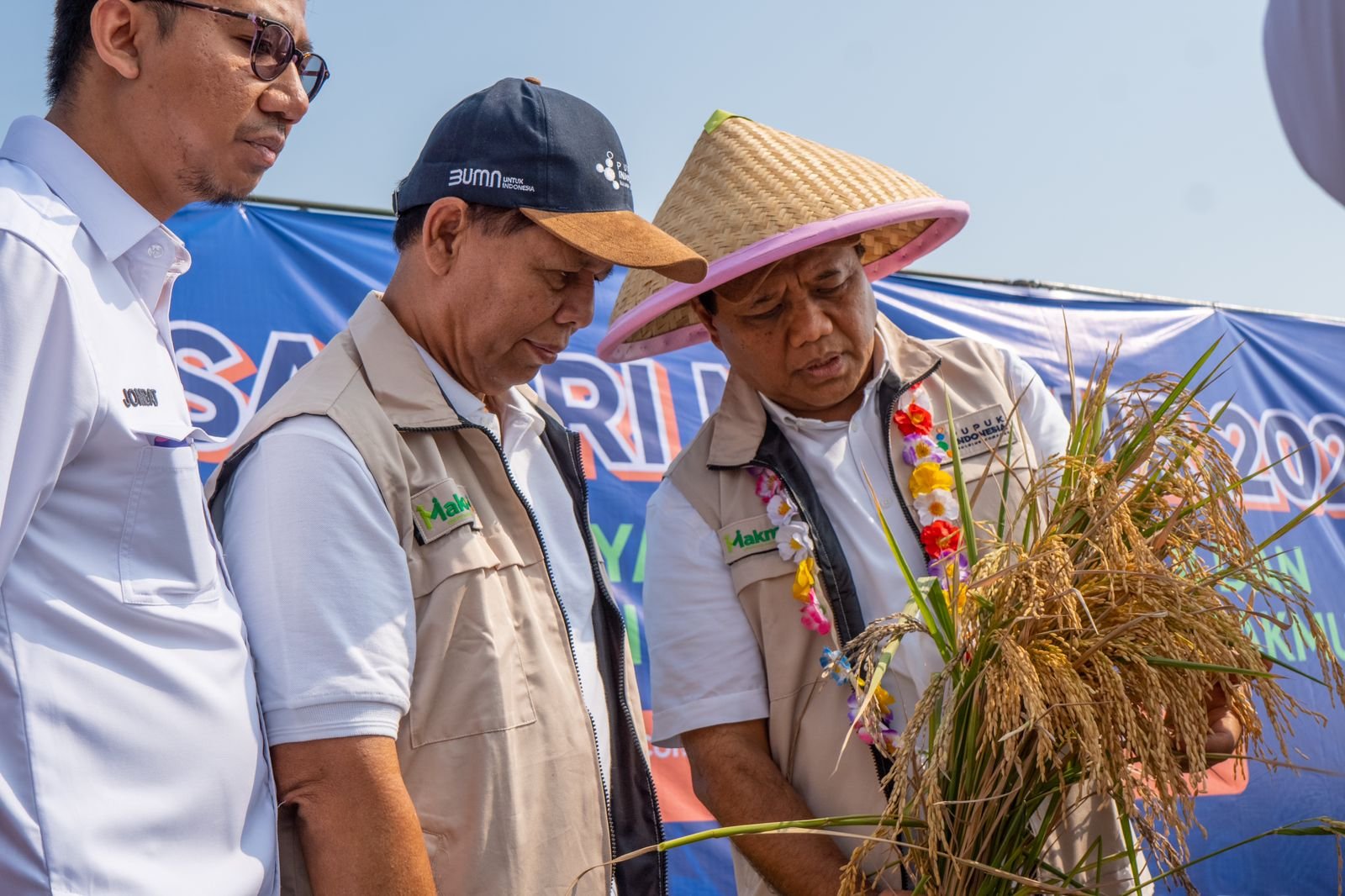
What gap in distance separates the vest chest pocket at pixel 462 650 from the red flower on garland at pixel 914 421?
0.90 metres

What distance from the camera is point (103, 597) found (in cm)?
135

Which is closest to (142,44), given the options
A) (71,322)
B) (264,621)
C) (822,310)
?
(71,322)

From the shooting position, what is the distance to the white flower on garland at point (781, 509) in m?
2.26

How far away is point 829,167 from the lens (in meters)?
2.47

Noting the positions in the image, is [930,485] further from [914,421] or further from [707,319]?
[707,319]

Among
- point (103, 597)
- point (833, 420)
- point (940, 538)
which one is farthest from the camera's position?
point (833, 420)

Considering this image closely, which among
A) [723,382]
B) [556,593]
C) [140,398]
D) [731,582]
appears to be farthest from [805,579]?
[723,382]

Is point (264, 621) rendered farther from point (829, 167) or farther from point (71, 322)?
point (829, 167)

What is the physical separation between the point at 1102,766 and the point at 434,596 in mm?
878

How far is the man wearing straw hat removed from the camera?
215 cm

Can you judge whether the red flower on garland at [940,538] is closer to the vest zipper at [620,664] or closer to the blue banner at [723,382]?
the vest zipper at [620,664]

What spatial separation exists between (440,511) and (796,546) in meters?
Answer: 0.73

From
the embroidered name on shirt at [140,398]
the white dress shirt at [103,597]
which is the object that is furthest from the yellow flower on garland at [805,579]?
the embroidered name on shirt at [140,398]

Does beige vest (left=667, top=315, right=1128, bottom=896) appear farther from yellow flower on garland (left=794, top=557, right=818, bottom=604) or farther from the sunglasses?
the sunglasses
